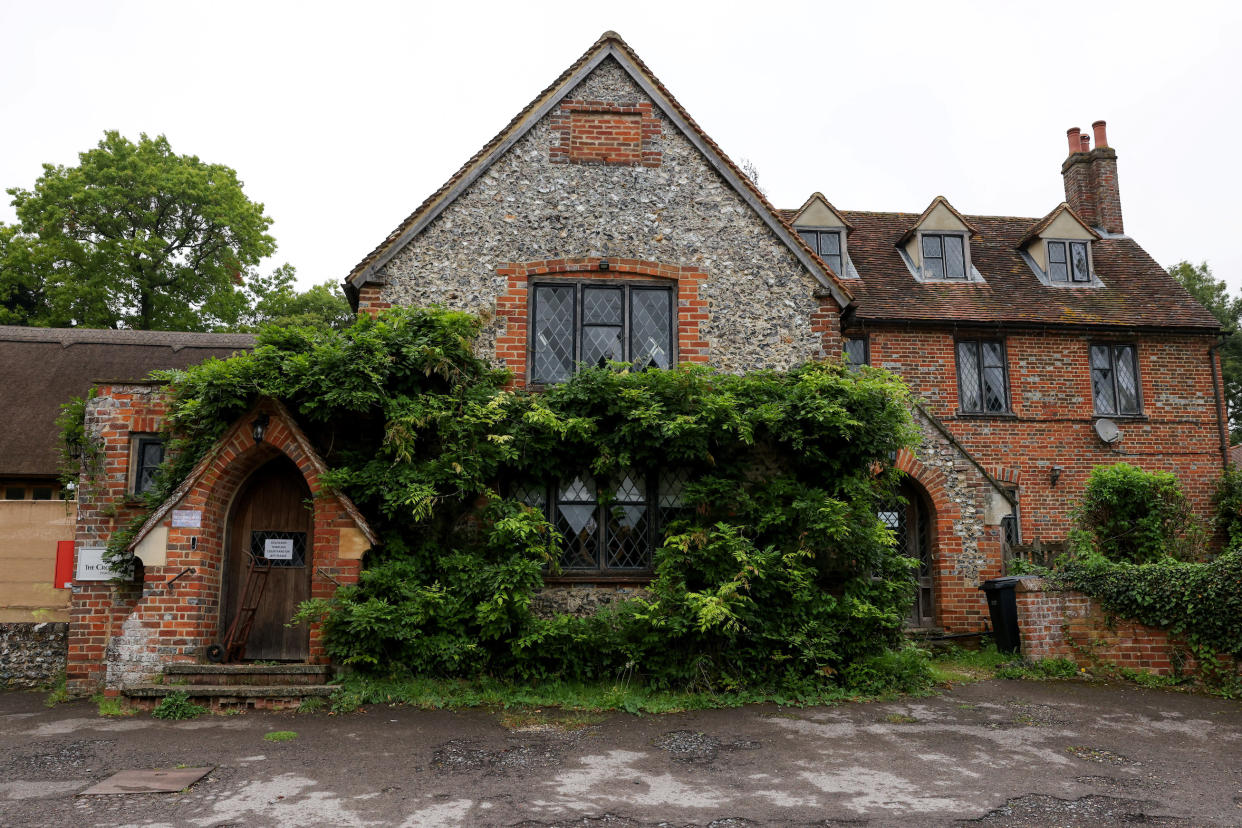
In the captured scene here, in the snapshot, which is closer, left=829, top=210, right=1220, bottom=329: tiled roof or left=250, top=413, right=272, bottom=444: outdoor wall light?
left=250, top=413, right=272, bottom=444: outdoor wall light

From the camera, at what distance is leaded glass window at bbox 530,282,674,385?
36.2 feet

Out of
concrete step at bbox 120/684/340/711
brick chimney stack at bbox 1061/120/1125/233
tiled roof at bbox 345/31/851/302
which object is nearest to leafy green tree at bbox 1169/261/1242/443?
brick chimney stack at bbox 1061/120/1125/233

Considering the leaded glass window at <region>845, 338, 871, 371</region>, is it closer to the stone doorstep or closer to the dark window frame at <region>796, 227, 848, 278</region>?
the dark window frame at <region>796, 227, 848, 278</region>

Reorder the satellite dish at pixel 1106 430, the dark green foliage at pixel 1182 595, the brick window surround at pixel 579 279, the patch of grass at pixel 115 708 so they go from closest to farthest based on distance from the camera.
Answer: the patch of grass at pixel 115 708, the dark green foliage at pixel 1182 595, the brick window surround at pixel 579 279, the satellite dish at pixel 1106 430

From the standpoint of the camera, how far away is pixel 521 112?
11.5 metres

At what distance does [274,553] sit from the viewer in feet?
33.1

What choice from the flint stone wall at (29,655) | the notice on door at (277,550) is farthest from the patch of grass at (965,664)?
the flint stone wall at (29,655)

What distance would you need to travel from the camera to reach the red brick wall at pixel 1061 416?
1638 cm

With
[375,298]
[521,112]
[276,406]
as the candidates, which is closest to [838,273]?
[521,112]

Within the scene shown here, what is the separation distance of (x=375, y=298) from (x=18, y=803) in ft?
21.7

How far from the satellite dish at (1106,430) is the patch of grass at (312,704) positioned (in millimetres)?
15370

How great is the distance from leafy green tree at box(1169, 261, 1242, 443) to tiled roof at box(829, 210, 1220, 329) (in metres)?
19.9

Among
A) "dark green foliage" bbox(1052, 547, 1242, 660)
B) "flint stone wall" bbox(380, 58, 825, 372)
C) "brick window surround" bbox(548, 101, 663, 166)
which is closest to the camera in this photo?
"dark green foliage" bbox(1052, 547, 1242, 660)

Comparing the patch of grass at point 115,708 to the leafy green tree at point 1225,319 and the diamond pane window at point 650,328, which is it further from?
the leafy green tree at point 1225,319
